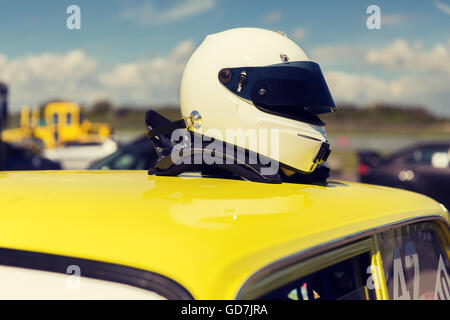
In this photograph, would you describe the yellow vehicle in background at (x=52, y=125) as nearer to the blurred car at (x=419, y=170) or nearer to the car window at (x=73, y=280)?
the blurred car at (x=419, y=170)

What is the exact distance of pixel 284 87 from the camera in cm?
238

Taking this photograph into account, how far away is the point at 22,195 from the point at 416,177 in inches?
418

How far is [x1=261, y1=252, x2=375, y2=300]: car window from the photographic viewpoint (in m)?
1.60

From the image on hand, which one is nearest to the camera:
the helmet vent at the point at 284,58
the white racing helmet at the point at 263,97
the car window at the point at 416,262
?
the car window at the point at 416,262

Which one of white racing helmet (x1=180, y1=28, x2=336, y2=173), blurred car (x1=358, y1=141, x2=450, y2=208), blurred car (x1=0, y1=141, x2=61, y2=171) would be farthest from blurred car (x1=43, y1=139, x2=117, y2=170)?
white racing helmet (x1=180, y1=28, x2=336, y2=173)

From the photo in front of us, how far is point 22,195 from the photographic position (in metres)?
1.52

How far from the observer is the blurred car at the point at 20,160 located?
11.6m

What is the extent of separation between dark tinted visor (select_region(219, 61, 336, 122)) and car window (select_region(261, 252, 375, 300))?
36.5 inches

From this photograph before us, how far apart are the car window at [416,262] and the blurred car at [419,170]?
29.2 feet

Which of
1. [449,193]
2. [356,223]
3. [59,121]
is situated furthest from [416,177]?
[59,121]

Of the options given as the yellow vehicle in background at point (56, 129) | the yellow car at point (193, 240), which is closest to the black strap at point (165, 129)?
the yellow car at point (193, 240)

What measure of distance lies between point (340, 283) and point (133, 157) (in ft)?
14.2

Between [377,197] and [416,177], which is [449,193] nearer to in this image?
[416,177]

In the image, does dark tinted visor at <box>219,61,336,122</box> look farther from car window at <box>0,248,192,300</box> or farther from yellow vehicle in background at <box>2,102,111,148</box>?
yellow vehicle in background at <box>2,102,111,148</box>
